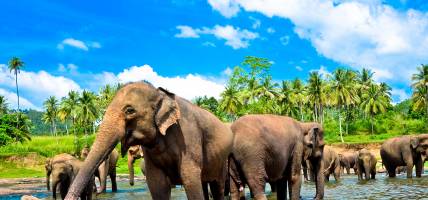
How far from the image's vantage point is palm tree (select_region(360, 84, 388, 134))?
85125mm

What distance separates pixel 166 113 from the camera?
5992mm

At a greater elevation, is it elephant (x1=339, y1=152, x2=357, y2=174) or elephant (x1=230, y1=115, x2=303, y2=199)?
elephant (x1=230, y1=115, x2=303, y2=199)

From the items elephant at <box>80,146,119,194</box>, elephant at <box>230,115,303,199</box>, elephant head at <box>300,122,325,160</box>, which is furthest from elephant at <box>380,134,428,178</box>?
elephant at <box>230,115,303,199</box>

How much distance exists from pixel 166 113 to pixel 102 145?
96 cm

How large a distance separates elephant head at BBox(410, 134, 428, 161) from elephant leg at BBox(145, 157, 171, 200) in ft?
67.5

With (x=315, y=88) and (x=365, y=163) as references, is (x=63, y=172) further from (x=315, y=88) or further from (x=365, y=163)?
(x=315, y=88)

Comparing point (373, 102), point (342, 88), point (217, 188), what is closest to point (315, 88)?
point (342, 88)

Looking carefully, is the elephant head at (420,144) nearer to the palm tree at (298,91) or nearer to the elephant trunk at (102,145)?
the elephant trunk at (102,145)

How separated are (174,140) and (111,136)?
0.94 meters

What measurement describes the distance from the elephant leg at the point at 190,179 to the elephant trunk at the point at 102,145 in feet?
3.19

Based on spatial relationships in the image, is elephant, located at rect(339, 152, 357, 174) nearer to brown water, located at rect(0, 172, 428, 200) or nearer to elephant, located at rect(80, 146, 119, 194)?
brown water, located at rect(0, 172, 428, 200)

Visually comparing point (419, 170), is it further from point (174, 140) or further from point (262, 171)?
point (174, 140)

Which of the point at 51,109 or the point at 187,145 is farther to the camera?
the point at 51,109

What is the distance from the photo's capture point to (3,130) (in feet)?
180
